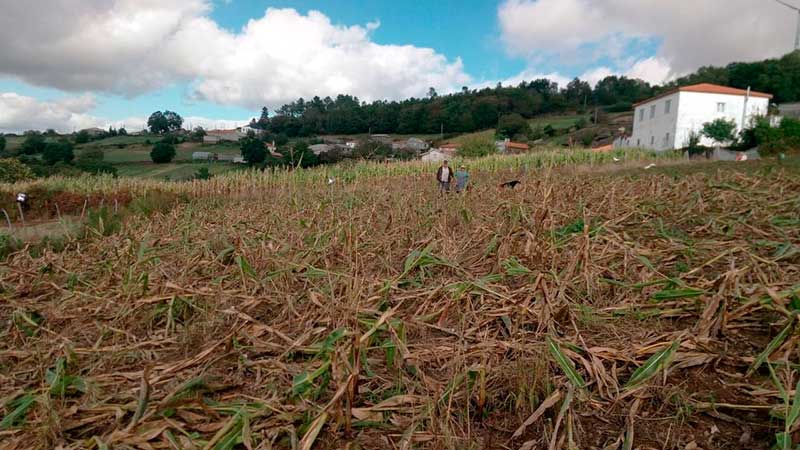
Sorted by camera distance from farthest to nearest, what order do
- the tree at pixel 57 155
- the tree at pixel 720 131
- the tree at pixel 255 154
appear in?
the tree at pixel 57 155 < the tree at pixel 720 131 < the tree at pixel 255 154

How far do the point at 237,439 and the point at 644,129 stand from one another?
A: 4268 centimetres

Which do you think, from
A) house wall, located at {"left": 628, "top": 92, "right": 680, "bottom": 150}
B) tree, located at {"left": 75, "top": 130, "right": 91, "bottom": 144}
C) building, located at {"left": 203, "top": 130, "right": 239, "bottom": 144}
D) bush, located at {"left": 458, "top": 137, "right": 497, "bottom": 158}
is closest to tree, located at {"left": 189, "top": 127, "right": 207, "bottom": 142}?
building, located at {"left": 203, "top": 130, "right": 239, "bottom": 144}

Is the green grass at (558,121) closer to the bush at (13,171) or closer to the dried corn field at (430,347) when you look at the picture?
the bush at (13,171)

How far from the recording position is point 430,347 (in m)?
1.56

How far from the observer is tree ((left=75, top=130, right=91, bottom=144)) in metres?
50.6

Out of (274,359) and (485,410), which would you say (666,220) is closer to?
(485,410)

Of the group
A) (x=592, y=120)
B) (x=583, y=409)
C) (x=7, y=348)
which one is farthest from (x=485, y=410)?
(x=592, y=120)

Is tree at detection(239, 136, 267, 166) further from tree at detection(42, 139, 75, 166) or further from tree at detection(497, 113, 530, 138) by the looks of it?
tree at detection(497, 113, 530, 138)

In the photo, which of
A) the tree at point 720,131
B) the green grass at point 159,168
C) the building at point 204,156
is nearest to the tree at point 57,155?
the green grass at point 159,168

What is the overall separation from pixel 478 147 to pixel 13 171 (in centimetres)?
2891

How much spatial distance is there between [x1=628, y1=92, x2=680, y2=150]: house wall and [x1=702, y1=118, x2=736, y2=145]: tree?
105 inches

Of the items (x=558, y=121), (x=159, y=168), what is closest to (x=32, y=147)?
(x=159, y=168)

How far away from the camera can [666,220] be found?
10.2ft

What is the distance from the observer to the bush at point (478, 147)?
2981cm
